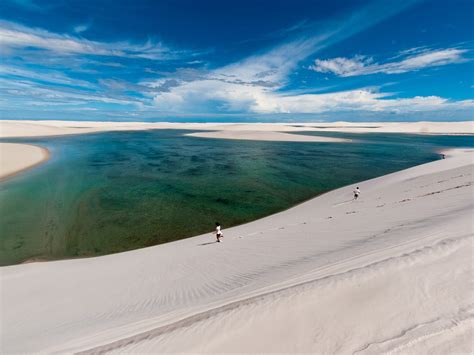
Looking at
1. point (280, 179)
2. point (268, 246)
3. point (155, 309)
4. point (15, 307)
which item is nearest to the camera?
point (155, 309)

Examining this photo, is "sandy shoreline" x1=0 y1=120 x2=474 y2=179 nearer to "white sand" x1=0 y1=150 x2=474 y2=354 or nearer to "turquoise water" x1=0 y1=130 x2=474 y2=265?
"turquoise water" x1=0 y1=130 x2=474 y2=265

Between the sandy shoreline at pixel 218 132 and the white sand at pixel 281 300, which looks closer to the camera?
the white sand at pixel 281 300

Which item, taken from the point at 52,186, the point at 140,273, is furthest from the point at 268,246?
the point at 52,186

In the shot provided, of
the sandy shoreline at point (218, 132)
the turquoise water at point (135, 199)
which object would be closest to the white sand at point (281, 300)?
the turquoise water at point (135, 199)

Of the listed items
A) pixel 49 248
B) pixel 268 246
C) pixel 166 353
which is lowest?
pixel 49 248

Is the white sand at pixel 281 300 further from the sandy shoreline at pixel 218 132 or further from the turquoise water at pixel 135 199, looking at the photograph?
the sandy shoreline at pixel 218 132

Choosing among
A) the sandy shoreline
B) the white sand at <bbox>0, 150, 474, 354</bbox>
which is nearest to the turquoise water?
the sandy shoreline

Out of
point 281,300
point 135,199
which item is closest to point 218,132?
point 135,199

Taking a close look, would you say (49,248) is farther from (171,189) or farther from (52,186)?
(52,186)
